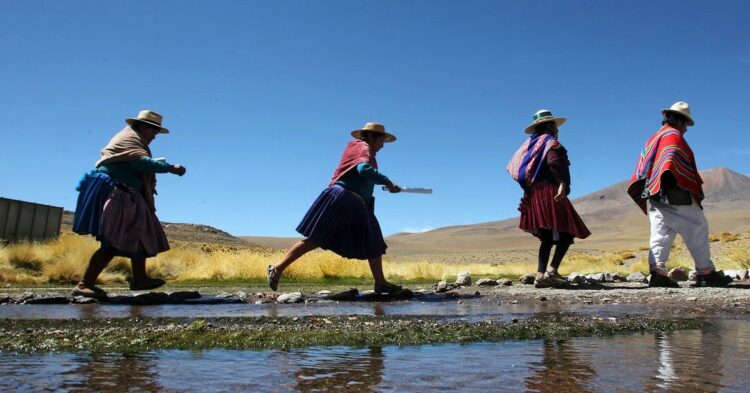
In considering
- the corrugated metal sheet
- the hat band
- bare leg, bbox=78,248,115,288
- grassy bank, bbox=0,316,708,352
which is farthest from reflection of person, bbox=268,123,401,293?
the corrugated metal sheet

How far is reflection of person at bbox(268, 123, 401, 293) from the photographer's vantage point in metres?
7.45

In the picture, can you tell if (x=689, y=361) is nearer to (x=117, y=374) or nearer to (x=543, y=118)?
(x=117, y=374)

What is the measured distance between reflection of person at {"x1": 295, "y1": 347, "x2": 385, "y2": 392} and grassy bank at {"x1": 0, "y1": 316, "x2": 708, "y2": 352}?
0.44 meters

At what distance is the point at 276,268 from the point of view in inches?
304

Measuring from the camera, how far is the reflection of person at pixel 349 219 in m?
7.45

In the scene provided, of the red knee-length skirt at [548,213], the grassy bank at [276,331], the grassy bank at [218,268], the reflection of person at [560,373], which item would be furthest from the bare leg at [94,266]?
the grassy bank at [218,268]

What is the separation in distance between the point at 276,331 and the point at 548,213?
5625 mm

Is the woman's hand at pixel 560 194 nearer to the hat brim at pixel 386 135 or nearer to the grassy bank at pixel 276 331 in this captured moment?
the hat brim at pixel 386 135

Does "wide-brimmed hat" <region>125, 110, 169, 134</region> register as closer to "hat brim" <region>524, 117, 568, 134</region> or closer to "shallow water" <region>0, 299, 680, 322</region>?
"shallow water" <region>0, 299, 680, 322</region>

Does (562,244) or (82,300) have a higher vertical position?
(562,244)

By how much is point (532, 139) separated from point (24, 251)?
12.5m

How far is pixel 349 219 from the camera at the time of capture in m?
7.48

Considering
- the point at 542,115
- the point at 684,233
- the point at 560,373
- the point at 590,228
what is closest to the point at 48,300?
the point at 560,373

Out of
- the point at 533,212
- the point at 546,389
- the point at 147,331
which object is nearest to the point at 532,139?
the point at 533,212
